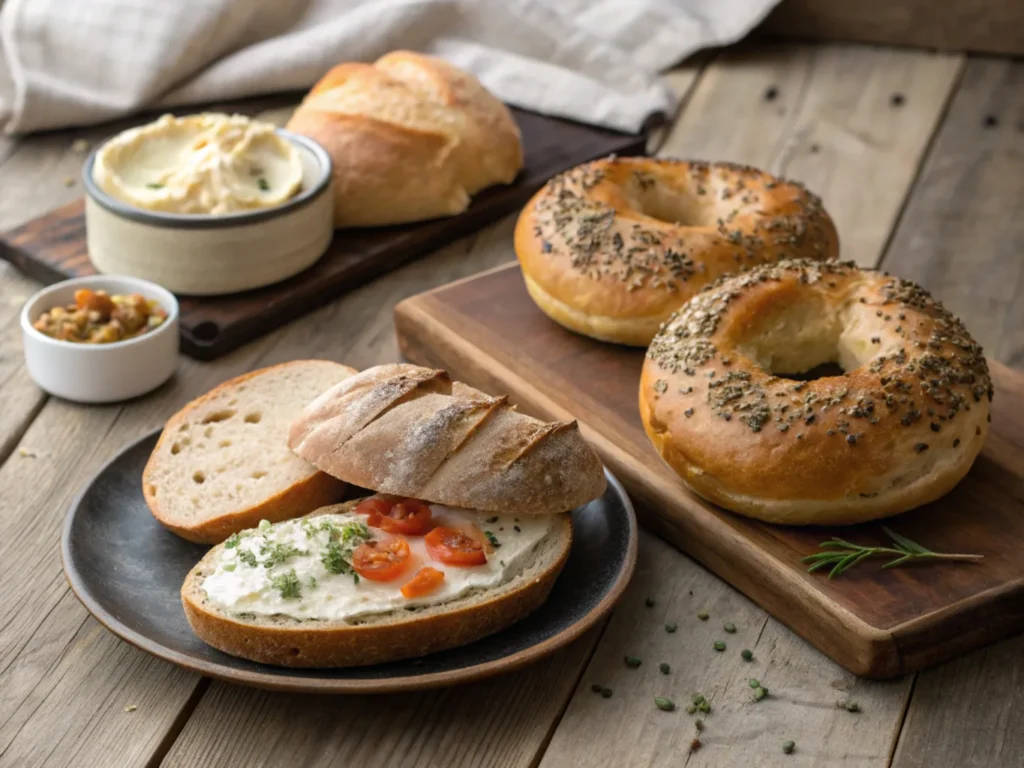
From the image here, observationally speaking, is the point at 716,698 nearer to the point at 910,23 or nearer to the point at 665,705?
the point at 665,705

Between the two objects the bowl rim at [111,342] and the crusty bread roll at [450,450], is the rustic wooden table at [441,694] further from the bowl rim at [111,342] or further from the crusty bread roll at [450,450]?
the crusty bread roll at [450,450]

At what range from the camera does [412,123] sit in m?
3.83

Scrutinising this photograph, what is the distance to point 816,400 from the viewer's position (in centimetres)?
241

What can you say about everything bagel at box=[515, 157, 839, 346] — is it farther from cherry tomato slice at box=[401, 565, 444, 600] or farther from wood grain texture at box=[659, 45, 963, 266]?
cherry tomato slice at box=[401, 565, 444, 600]

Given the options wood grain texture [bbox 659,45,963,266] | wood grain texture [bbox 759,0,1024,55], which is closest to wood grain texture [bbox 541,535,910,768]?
wood grain texture [bbox 659,45,963,266]

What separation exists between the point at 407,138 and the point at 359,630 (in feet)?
6.82

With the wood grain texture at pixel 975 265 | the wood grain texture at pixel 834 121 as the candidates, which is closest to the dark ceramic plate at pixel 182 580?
the wood grain texture at pixel 975 265

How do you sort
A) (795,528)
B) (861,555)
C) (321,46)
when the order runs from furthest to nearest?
(321,46)
(795,528)
(861,555)

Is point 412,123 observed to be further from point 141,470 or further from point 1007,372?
Answer: point 1007,372

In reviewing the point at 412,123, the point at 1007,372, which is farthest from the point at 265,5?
the point at 1007,372

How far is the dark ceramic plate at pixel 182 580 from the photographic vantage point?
2021 mm

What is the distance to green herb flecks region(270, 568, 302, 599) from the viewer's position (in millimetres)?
2084

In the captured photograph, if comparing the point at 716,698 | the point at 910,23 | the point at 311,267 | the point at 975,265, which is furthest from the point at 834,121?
the point at 716,698

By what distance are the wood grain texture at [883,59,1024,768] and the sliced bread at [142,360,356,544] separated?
3.96 ft
